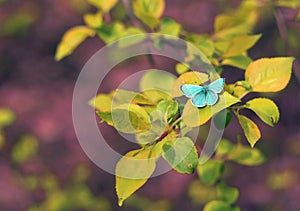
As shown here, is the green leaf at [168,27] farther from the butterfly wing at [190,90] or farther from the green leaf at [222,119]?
the butterfly wing at [190,90]

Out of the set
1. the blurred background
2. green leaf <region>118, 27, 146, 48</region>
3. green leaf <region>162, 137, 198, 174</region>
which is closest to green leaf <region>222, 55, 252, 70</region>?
green leaf <region>118, 27, 146, 48</region>

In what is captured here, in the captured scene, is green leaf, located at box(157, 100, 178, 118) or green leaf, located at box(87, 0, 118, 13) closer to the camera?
green leaf, located at box(157, 100, 178, 118)

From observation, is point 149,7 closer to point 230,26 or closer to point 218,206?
point 230,26

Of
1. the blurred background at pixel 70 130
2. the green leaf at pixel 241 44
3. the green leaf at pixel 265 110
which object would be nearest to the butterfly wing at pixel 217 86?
the green leaf at pixel 265 110

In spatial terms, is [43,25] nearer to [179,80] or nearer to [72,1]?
[72,1]

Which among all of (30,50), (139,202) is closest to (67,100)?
(30,50)

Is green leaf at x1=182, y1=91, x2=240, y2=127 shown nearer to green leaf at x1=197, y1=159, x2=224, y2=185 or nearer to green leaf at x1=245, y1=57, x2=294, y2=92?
green leaf at x1=245, y1=57, x2=294, y2=92

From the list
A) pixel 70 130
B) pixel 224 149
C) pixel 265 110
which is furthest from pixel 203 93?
pixel 70 130
